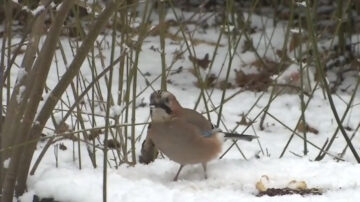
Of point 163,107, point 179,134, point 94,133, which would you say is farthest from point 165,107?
point 94,133

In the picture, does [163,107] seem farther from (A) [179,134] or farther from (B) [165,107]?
(A) [179,134]

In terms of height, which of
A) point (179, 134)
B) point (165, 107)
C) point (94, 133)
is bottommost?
point (94, 133)

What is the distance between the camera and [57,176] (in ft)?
8.52

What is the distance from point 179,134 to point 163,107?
14 cm

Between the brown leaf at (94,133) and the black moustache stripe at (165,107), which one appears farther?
the brown leaf at (94,133)

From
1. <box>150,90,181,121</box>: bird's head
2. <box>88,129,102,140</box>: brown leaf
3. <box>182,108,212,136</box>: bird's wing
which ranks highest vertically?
<box>150,90,181,121</box>: bird's head

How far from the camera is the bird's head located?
10.3 ft

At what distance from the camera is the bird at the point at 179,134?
122 inches

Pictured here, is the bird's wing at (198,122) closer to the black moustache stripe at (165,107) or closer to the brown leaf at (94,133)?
the black moustache stripe at (165,107)

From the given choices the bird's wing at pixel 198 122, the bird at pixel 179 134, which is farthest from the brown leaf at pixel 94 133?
the bird's wing at pixel 198 122

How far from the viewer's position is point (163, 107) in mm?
3193

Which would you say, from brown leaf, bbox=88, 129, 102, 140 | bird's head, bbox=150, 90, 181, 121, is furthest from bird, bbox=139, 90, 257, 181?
brown leaf, bbox=88, 129, 102, 140

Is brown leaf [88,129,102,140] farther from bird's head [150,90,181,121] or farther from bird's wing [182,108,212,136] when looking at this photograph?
bird's wing [182,108,212,136]

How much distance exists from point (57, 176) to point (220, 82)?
3.34 meters
